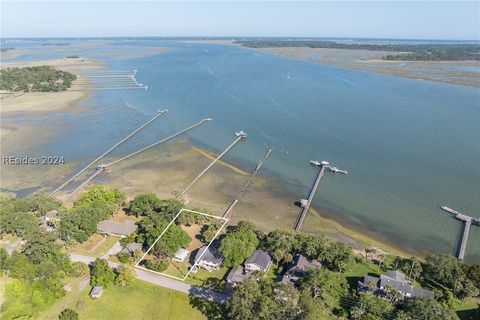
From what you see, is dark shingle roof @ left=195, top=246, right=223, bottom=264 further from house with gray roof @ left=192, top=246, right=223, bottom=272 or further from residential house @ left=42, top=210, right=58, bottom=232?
residential house @ left=42, top=210, right=58, bottom=232

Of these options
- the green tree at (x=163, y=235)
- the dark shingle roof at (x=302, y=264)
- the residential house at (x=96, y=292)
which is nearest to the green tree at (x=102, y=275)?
the residential house at (x=96, y=292)

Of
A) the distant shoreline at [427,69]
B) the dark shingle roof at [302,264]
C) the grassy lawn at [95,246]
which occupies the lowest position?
the grassy lawn at [95,246]

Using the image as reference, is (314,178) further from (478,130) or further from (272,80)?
(272,80)

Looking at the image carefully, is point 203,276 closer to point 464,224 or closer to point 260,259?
point 260,259

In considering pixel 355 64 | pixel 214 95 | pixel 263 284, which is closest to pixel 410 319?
pixel 263 284

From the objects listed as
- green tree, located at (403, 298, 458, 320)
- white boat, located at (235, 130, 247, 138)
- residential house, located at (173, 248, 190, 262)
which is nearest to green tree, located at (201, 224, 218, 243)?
residential house, located at (173, 248, 190, 262)

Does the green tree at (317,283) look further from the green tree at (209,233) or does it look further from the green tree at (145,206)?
the green tree at (145,206)

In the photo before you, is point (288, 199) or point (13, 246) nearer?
point (13, 246)
